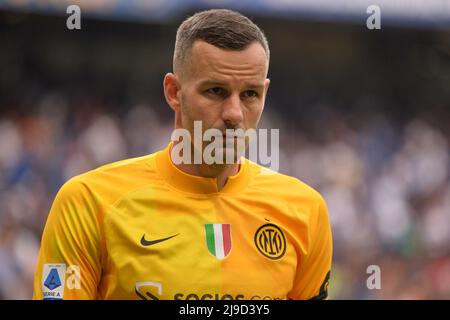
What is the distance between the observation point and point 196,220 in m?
3.27

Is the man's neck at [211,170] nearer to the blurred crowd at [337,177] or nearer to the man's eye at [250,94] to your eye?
the man's eye at [250,94]

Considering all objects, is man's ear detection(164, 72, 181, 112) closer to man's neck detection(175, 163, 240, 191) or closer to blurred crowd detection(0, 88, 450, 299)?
man's neck detection(175, 163, 240, 191)

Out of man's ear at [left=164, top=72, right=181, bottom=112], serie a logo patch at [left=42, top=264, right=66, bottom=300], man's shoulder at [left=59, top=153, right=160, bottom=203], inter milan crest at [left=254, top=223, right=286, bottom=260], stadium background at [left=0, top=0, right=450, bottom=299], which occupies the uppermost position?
stadium background at [left=0, top=0, right=450, bottom=299]

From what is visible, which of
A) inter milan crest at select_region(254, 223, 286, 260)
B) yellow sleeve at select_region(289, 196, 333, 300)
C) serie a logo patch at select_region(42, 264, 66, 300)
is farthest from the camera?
yellow sleeve at select_region(289, 196, 333, 300)

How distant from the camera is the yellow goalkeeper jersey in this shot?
307 centimetres

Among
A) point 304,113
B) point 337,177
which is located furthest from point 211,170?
point 304,113

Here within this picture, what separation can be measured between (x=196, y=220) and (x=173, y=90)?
56 cm

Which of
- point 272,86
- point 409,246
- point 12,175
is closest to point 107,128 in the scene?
point 12,175

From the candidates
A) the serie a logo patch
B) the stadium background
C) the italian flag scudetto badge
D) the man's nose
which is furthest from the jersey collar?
the stadium background

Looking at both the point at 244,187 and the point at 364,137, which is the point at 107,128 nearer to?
the point at 364,137

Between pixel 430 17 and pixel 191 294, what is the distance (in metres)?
11.4

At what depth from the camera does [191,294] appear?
308 centimetres

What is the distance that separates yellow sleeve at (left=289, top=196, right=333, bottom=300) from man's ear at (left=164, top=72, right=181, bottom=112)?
30.3 inches

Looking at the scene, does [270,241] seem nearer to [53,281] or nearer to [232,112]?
[232,112]
